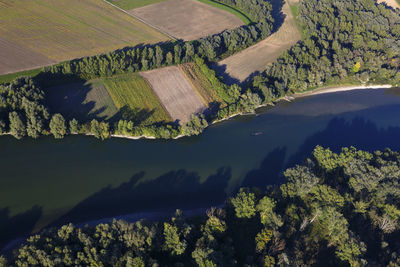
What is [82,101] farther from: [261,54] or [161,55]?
[261,54]

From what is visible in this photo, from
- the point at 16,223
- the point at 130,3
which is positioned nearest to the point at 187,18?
the point at 130,3

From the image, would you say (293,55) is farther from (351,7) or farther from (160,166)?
(160,166)

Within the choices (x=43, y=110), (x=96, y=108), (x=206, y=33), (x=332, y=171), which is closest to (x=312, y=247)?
(x=332, y=171)

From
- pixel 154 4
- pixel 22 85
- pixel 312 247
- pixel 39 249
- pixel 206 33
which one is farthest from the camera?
pixel 154 4

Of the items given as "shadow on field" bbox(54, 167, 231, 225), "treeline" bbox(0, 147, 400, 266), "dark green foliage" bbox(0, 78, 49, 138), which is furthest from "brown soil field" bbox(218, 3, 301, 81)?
"dark green foliage" bbox(0, 78, 49, 138)

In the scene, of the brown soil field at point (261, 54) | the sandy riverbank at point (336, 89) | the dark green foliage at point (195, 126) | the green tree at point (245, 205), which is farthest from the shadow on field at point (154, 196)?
the sandy riverbank at point (336, 89)
